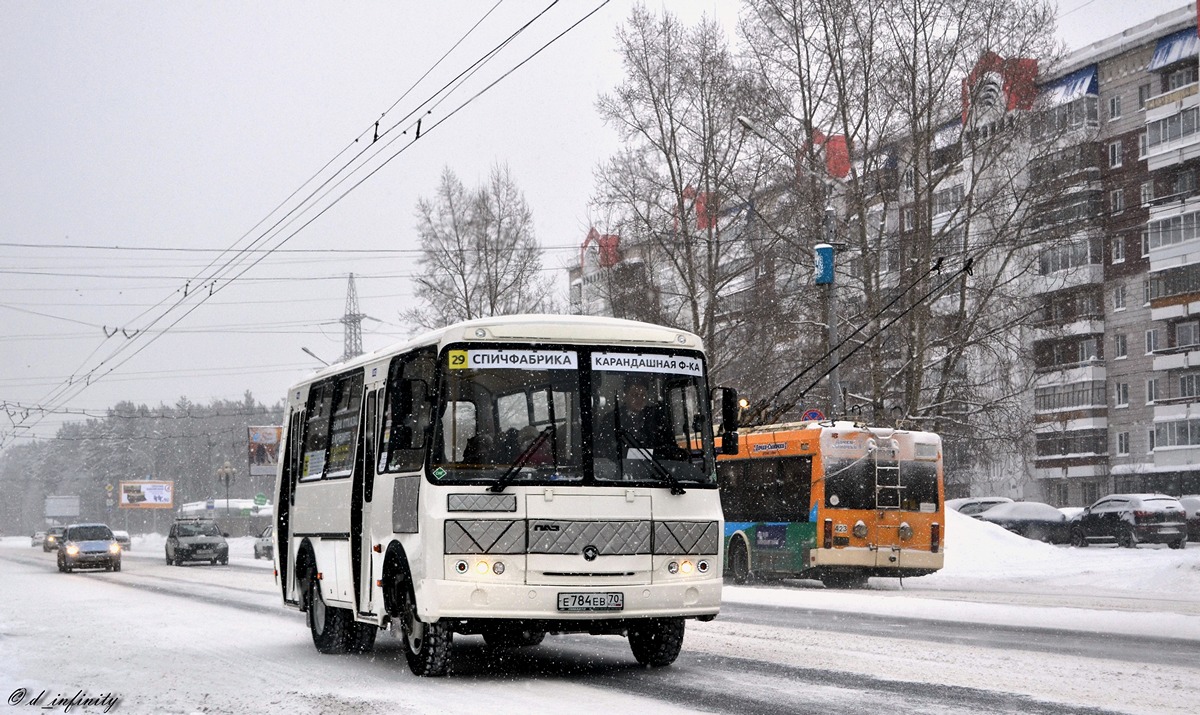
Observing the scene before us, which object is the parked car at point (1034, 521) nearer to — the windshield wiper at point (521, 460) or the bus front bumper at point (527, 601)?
the bus front bumper at point (527, 601)

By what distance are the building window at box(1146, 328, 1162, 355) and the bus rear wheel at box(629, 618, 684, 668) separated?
56874 millimetres

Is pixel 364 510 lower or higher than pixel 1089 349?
lower

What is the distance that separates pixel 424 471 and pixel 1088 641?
264 inches

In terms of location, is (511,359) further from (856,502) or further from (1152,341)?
(1152,341)

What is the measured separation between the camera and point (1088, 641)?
13742 mm

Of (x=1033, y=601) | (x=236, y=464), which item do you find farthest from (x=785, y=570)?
(x=236, y=464)

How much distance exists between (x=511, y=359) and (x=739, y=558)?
17490 mm

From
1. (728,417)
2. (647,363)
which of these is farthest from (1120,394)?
(647,363)

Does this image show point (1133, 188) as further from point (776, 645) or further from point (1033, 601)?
point (776, 645)

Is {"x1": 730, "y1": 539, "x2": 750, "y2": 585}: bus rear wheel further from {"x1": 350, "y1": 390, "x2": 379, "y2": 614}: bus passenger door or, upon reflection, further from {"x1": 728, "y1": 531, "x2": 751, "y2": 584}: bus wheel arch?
{"x1": 350, "y1": 390, "x2": 379, "y2": 614}: bus passenger door

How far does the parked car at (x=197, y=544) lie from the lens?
5028cm

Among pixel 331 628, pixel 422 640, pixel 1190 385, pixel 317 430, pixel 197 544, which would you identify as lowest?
pixel 197 544

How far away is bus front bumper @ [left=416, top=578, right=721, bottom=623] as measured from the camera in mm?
10992

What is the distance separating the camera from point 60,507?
150m
